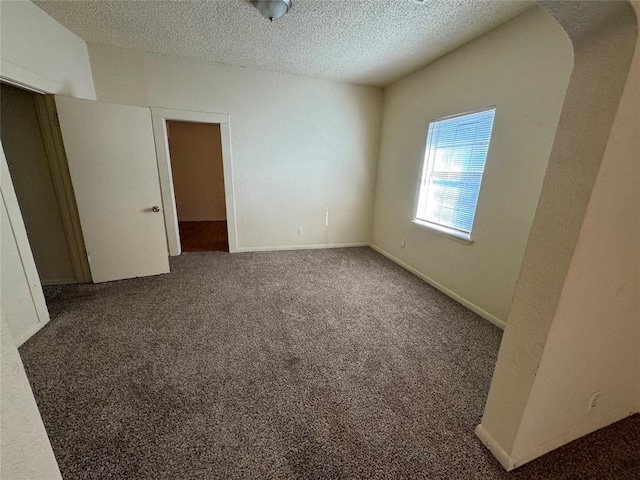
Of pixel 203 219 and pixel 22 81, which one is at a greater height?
pixel 22 81

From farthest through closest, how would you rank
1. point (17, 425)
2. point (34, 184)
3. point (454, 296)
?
point (454, 296) < point (34, 184) < point (17, 425)

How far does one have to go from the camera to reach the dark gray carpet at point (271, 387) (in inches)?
45.4

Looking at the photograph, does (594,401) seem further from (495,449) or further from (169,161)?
(169,161)

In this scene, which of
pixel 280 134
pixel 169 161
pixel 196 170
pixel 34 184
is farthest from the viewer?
pixel 196 170

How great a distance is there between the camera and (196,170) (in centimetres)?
586

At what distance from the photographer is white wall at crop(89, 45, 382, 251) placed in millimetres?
3092

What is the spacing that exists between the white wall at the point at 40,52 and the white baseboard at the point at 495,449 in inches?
151

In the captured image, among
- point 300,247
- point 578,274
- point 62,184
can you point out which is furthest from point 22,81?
point 578,274

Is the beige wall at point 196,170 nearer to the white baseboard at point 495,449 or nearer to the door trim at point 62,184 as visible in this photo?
the door trim at point 62,184

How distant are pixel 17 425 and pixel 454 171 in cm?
331

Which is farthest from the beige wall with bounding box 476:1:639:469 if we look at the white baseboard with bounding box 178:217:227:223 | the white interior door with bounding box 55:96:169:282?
the white baseboard with bounding box 178:217:227:223

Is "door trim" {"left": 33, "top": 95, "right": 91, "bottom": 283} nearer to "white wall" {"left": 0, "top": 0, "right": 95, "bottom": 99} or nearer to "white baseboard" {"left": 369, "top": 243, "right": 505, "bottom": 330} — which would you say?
"white wall" {"left": 0, "top": 0, "right": 95, "bottom": 99}

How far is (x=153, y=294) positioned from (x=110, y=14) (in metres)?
2.63

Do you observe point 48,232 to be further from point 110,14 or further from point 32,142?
point 110,14
